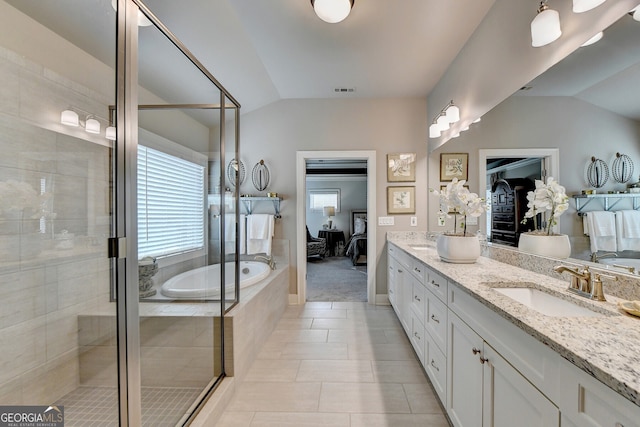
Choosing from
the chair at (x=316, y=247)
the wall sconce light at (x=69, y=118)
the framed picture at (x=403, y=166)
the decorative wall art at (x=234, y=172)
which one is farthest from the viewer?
the chair at (x=316, y=247)

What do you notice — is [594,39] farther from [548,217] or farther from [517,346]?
[517,346]

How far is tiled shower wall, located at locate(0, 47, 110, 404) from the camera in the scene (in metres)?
1.22

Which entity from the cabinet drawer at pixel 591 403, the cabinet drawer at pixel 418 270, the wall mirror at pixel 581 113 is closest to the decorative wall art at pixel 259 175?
the cabinet drawer at pixel 418 270

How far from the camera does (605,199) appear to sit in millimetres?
1137

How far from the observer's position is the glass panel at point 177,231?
1.45 m

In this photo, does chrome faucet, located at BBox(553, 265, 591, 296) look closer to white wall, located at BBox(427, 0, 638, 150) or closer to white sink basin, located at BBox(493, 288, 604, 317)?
white sink basin, located at BBox(493, 288, 604, 317)

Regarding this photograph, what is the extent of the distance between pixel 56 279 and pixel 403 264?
259cm

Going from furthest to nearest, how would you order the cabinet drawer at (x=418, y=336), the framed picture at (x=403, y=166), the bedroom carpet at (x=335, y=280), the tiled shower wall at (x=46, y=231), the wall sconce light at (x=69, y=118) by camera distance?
the bedroom carpet at (x=335, y=280) < the framed picture at (x=403, y=166) < the cabinet drawer at (x=418, y=336) < the wall sconce light at (x=69, y=118) < the tiled shower wall at (x=46, y=231)

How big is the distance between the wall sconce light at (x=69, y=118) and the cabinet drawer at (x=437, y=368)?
2.54 m

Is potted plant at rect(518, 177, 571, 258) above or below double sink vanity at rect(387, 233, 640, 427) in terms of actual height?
above

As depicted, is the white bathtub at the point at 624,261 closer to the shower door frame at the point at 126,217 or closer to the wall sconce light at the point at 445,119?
the wall sconce light at the point at 445,119

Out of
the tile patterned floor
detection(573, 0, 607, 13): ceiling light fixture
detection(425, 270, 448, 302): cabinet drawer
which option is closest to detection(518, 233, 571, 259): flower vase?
detection(425, 270, 448, 302): cabinet drawer

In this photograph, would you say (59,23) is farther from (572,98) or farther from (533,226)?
(533,226)

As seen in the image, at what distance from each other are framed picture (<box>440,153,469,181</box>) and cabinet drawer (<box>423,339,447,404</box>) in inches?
62.0
